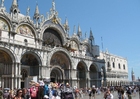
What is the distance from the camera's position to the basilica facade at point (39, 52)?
2673 centimetres

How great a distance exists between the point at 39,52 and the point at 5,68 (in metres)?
5.94

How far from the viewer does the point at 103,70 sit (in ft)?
153

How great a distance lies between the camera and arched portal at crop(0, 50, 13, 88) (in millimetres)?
26453

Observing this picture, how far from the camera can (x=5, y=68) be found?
26.7 meters

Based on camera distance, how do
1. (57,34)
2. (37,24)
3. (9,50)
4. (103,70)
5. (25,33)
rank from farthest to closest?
(103,70) < (57,34) < (37,24) < (25,33) < (9,50)

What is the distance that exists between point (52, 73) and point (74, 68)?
4550 millimetres

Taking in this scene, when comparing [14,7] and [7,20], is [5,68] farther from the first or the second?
[14,7]

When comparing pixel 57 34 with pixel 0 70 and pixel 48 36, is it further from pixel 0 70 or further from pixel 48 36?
pixel 0 70

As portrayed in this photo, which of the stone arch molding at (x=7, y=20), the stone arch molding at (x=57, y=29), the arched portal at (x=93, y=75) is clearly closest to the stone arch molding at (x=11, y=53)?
the stone arch molding at (x=7, y=20)

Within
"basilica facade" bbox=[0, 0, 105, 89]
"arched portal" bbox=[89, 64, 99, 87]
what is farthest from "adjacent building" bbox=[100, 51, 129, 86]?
"basilica facade" bbox=[0, 0, 105, 89]

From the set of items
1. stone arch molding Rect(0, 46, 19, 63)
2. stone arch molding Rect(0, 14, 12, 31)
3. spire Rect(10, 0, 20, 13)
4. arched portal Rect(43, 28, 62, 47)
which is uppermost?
spire Rect(10, 0, 20, 13)

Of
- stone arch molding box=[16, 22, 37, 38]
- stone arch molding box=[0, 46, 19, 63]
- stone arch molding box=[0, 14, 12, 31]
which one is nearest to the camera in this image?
stone arch molding box=[0, 46, 19, 63]

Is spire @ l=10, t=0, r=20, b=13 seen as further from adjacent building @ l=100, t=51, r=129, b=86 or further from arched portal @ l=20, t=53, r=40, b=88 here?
adjacent building @ l=100, t=51, r=129, b=86

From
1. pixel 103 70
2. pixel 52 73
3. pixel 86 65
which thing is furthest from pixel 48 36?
pixel 103 70
